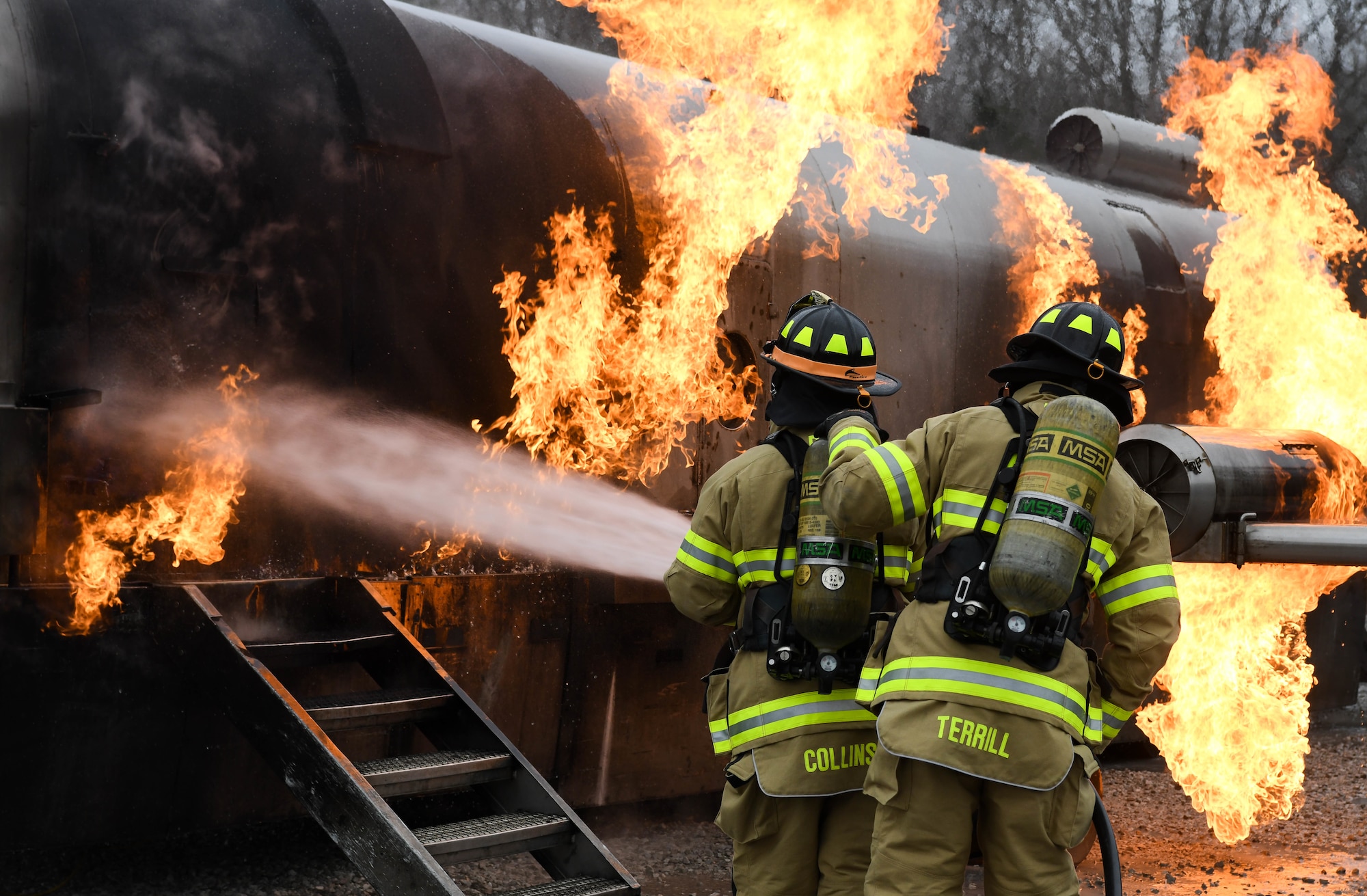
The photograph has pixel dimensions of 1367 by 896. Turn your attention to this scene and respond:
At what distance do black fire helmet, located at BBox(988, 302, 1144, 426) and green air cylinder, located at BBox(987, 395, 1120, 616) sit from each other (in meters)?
0.38

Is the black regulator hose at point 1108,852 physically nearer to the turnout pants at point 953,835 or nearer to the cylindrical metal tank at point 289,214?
the turnout pants at point 953,835

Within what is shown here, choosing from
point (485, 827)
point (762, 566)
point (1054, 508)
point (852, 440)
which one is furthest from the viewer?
point (485, 827)

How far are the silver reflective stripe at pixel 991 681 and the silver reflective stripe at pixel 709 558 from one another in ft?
2.49

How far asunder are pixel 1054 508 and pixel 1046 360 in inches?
25.5

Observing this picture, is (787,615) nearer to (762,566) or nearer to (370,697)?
(762,566)

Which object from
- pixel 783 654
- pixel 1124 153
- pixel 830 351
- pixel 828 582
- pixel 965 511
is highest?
pixel 1124 153

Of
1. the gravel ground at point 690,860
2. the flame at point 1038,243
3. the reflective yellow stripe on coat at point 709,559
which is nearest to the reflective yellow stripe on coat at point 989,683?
the reflective yellow stripe on coat at point 709,559

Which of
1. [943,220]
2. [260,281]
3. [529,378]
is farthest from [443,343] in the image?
[943,220]

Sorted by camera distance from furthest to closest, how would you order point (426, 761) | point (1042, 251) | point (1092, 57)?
point (1092, 57)
point (1042, 251)
point (426, 761)

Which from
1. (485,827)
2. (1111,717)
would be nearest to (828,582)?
(1111,717)

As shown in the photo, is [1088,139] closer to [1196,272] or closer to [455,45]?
[1196,272]

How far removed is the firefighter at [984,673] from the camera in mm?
3154

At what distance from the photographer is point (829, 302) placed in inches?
160

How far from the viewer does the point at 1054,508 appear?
3100 mm
